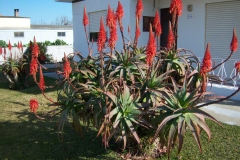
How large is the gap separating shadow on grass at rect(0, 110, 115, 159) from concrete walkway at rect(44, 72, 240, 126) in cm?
262

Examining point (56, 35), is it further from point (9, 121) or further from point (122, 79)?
point (122, 79)

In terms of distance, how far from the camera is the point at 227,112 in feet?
19.0

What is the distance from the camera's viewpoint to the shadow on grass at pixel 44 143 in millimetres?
4082

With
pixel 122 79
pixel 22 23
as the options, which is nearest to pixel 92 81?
pixel 122 79

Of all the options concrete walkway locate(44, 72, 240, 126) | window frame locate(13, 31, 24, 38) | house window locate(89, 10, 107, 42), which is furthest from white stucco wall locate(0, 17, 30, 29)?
concrete walkway locate(44, 72, 240, 126)

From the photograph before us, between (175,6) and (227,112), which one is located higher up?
(175,6)

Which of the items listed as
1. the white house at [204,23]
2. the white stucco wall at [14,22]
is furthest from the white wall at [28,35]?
the white house at [204,23]

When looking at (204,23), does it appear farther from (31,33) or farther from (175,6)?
(31,33)

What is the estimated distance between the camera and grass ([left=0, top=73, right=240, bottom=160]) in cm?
398

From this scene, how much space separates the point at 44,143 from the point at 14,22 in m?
38.0

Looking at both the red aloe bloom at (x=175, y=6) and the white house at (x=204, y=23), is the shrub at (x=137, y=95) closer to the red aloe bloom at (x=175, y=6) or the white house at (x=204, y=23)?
the red aloe bloom at (x=175, y=6)

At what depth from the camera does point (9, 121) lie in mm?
5805

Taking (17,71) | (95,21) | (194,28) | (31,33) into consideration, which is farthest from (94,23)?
(31,33)

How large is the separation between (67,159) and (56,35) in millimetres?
30658
